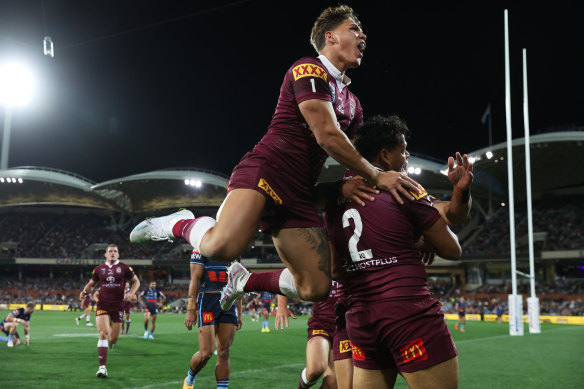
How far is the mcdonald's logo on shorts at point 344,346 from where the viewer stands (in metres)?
4.29

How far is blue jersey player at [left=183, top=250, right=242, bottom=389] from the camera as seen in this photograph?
22.0 feet

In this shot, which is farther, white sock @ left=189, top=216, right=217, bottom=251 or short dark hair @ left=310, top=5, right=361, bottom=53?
short dark hair @ left=310, top=5, right=361, bottom=53

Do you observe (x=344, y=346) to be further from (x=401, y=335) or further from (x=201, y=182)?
(x=201, y=182)

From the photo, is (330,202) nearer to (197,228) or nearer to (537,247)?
(197,228)

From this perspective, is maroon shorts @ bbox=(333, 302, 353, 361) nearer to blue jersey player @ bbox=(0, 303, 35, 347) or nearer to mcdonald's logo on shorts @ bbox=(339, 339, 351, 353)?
mcdonald's logo on shorts @ bbox=(339, 339, 351, 353)

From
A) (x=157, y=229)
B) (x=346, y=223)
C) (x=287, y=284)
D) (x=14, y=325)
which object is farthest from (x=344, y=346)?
(x=14, y=325)

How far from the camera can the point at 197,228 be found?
379 centimetres

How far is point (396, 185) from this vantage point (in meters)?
3.09

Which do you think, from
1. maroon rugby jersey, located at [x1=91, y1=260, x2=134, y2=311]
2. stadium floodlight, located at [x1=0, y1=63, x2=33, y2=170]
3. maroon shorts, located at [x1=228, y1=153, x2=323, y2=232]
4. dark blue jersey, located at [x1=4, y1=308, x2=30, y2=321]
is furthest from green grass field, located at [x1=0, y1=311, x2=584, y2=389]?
stadium floodlight, located at [x1=0, y1=63, x2=33, y2=170]

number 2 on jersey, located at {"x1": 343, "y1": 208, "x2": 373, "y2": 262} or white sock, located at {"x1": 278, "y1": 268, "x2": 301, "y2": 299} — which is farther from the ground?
number 2 on jersey, located at {"x1": 343, "y1": 208, "x2": 373, "y2": 262}

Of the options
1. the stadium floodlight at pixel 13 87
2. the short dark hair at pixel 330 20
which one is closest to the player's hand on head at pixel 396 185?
the short dark hair at pixel 330 20

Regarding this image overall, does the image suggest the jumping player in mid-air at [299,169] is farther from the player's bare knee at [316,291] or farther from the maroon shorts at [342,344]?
the maroon shorts at [342,344]

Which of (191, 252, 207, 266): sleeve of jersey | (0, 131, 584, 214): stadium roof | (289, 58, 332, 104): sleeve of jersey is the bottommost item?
(191, 252, 207, 266): sleeve of jersey

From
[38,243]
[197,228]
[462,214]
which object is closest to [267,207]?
[197,228]
